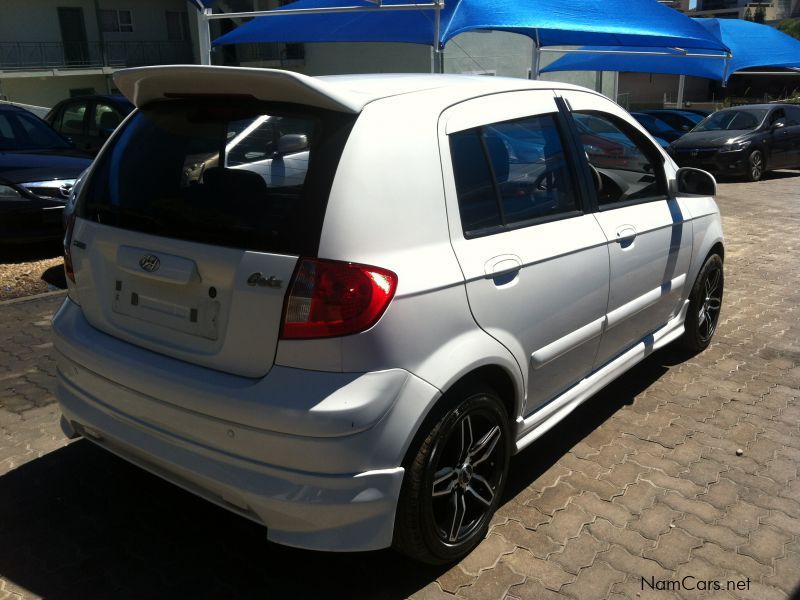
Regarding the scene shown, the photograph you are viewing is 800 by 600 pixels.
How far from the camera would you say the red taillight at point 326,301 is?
7.69 feet

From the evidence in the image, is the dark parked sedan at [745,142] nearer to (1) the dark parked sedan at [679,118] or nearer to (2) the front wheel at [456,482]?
(1) the dark parked sedan at [679,118]

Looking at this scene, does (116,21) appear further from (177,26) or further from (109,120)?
(109,120)

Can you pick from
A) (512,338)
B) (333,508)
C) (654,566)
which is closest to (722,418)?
(654,566)

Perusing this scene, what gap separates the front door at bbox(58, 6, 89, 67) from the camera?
30.9 meters

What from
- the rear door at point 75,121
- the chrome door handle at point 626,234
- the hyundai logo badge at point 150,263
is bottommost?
the rear door at point 75,121

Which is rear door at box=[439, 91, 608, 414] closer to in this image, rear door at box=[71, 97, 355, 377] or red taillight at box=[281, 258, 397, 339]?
red taillight at box=[281, 258, 397, 339]

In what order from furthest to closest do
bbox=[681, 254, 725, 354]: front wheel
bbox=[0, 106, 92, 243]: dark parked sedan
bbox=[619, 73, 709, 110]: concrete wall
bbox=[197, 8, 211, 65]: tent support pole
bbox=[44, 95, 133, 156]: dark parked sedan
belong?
bbox=[619, 73, 709, 110]: concrete wall, bbox=[44, 95, 133, 156]: dark parked sedan, bbox=[197, 8, 211, 65]: tent support pole, bbox=[0, 106, 92, 243]: dark parked sedan, bbox=[681, 254, 725, 354]: front wheel

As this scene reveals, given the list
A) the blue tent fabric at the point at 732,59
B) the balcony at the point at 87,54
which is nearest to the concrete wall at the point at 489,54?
the blue tent fabric at the point at 732,59

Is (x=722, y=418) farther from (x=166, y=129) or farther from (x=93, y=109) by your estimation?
(x=93, y=109)

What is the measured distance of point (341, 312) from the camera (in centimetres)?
235

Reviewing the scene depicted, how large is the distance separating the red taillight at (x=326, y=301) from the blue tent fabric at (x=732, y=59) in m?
13.9

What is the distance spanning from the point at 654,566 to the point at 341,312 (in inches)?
65.1

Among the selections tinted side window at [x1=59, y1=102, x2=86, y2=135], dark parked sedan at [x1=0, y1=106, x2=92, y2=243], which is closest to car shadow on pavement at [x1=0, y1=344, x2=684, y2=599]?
dark parked sedan at [x1=0, y1=106, x2=92, y2=243]

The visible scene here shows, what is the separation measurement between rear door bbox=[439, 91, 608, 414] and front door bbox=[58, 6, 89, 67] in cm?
3226
